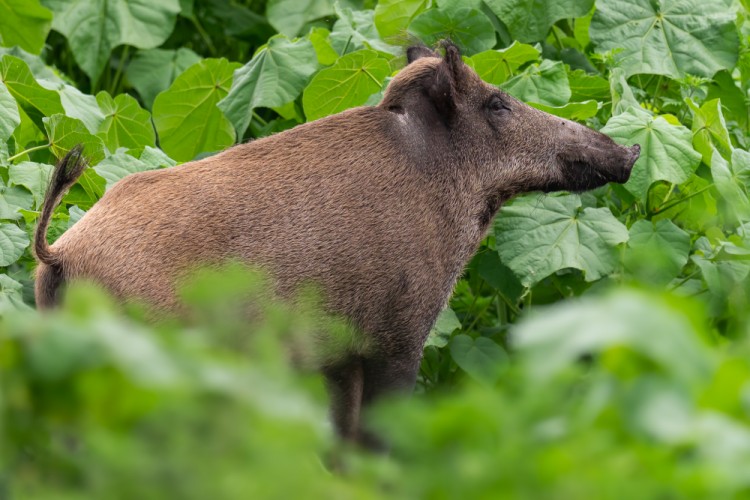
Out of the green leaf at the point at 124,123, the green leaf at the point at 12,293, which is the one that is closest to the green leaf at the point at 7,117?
the green leaf at the point at 124,123

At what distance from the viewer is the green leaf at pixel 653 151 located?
4.30 metres

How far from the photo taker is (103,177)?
4352 millimetres

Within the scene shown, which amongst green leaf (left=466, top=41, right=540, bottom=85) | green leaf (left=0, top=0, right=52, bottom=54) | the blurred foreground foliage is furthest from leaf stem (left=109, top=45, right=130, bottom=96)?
the blurred foreground foliage

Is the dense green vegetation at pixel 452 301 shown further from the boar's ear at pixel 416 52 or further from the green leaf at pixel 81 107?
the boar's ear at pixel 416 52

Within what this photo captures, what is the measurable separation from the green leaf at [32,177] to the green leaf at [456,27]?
1658mm

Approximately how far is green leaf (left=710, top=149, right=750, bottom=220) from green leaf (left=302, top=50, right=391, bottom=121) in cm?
134

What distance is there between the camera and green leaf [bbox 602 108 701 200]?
430 centimetres

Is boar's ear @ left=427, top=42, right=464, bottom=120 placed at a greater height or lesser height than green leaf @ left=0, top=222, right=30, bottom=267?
greater

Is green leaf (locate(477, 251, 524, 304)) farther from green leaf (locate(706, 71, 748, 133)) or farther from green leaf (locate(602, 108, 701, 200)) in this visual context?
green leaf (locate(706, 71, 748, 133))

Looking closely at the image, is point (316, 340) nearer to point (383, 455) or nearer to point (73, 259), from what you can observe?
point (383, 455)

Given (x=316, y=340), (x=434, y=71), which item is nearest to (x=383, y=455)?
(x=316, y=340)

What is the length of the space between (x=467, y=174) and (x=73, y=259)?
4.40 ft

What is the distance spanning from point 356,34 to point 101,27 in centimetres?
170

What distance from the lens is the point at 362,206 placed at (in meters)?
3.61
